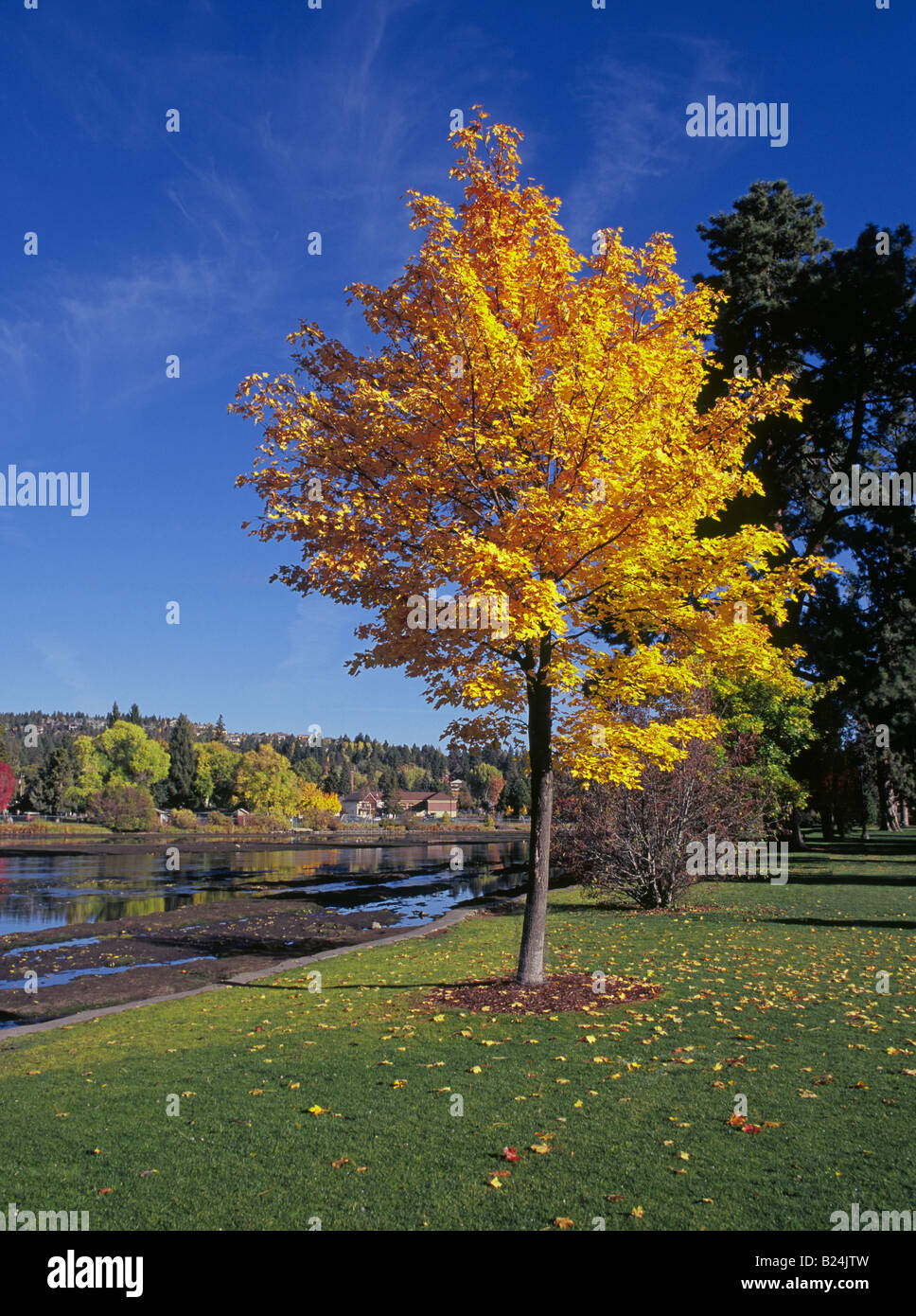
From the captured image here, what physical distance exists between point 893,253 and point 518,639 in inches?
974

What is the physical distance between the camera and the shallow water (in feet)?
87.6

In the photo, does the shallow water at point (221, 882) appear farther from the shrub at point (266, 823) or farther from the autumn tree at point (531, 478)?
the shrub at point (266, 823)

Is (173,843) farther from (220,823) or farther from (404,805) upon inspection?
(404,805)

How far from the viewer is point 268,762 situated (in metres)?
107

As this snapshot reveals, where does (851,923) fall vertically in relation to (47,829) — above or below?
above

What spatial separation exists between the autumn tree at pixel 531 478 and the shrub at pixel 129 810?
286 ft

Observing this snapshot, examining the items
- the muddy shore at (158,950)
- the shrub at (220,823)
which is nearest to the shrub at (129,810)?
the shrub at (220,823)

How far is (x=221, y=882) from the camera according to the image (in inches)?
1435

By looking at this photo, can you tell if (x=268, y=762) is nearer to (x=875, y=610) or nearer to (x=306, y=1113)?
(x=875, y=610)

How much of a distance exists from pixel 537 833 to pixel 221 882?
96.1ft

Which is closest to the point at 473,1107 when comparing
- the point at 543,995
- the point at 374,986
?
the point at 543,995

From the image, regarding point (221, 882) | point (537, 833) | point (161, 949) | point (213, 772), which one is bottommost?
point (213, 772)

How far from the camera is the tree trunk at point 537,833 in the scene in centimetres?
1034

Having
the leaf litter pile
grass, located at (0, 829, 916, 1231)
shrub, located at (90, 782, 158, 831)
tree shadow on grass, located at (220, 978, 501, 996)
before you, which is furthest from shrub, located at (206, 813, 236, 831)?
the leaf litter pile
